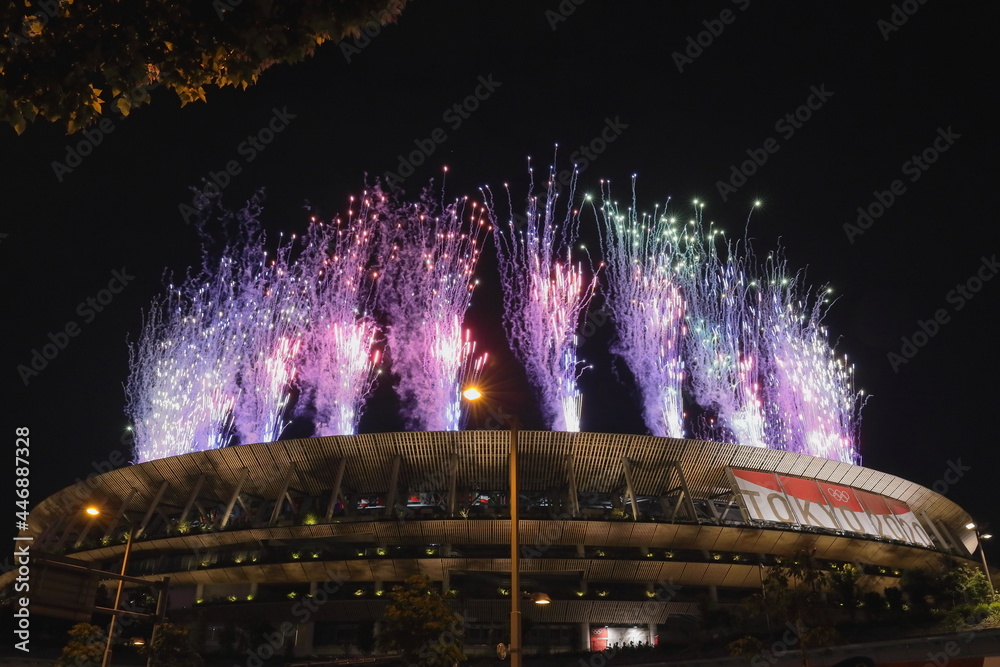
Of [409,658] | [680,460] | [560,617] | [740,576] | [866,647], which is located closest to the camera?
[409,658]

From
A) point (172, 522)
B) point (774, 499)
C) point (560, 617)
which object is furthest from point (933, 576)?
point (172, 522)

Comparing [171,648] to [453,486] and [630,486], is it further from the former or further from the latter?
[630,486]

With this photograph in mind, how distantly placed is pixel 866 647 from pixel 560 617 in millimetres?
17911

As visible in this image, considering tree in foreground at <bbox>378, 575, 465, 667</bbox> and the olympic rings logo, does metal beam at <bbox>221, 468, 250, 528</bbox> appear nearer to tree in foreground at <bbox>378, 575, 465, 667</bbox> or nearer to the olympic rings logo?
tree in foreground at <bbox>378, 575, 465, 667</bbox>

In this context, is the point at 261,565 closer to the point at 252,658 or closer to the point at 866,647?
the point at 252,658

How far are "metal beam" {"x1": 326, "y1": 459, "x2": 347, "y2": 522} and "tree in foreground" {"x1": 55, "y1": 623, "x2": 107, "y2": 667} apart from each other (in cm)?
1524

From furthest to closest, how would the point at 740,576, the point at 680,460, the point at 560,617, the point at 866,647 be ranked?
the point at 680,460
the point at 740,576
the point at 560,617
the point at 866,647

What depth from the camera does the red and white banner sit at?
50812mm

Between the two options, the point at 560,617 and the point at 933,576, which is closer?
the point at 560,617

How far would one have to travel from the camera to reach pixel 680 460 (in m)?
52.5

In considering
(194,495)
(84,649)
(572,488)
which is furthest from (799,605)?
(194,495)

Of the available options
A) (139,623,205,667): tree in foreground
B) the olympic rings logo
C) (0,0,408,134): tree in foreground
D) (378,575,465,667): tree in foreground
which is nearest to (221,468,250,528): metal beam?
(139,623,205,667): tree in foreground

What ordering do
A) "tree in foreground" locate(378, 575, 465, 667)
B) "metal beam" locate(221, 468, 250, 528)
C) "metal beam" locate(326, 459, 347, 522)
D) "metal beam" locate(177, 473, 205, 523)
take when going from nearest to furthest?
"tree in foreground" locate(378, 575, 465, 667), "metal beam" locate(326, 459, 347, 522), "metal beam" locate(221, 468, 250, 528), "metal beam" locate(177, 473, 205, 523)

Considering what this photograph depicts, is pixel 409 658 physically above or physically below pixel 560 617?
below
